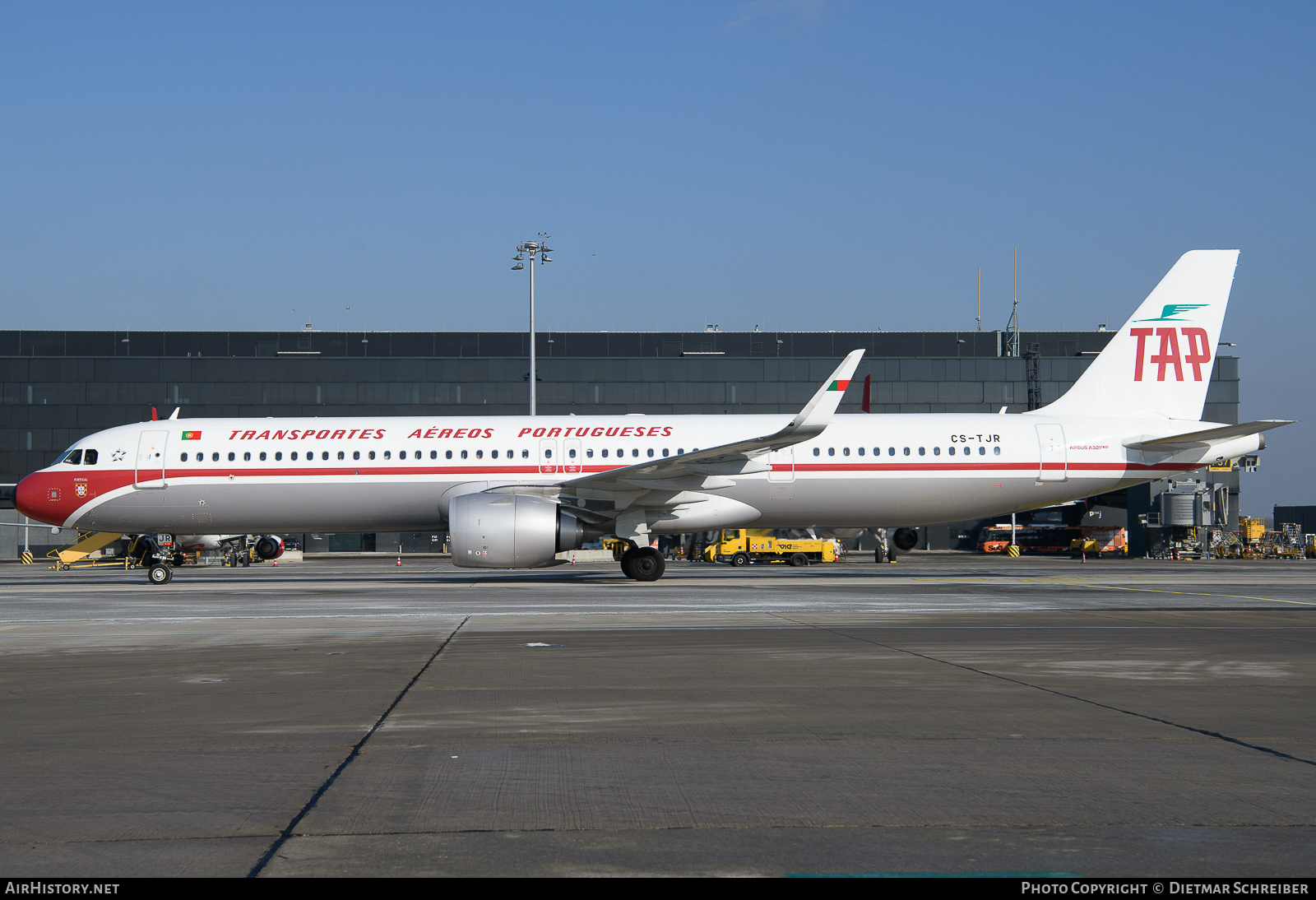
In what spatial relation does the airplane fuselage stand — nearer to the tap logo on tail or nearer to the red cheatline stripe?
the red cheatline stripe

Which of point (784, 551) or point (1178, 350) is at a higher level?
point (1178, 350)

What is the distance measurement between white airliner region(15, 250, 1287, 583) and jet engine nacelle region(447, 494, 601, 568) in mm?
1732

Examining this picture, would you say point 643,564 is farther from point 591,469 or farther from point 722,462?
point 722,462

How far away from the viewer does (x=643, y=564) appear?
82.5 feet

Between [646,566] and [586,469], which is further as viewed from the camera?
[586,469]

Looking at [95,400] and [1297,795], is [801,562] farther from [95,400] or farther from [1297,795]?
[95,400]

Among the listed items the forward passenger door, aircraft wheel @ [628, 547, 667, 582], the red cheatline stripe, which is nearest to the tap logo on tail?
the red cheatline stripe

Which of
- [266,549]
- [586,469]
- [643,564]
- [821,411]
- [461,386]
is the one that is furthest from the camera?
[461,386]

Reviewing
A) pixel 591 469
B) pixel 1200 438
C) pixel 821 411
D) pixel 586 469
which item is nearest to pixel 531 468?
pixel 586 469

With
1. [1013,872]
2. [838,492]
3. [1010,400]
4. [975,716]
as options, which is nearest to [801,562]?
[838,492]

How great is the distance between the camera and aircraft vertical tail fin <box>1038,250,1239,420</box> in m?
26.7

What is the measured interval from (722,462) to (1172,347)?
1190 cm

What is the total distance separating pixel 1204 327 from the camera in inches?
1052
